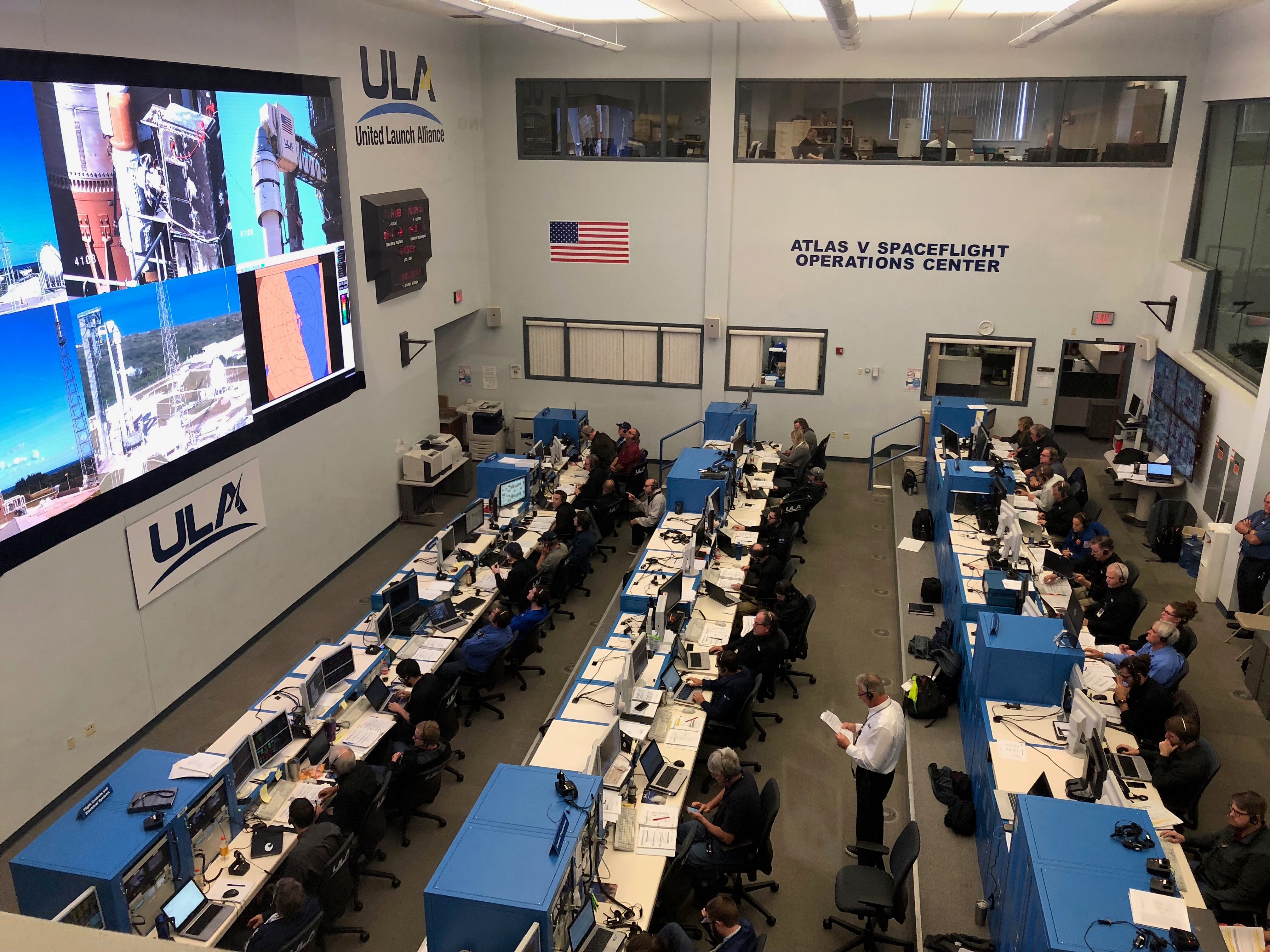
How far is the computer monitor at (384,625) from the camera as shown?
7.68 metres

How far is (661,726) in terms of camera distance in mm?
6797

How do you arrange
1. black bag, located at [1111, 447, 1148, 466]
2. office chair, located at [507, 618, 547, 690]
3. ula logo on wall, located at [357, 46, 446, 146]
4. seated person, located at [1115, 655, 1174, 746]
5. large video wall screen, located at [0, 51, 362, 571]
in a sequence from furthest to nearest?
black bag, located at [1111, 447, 1148, 466] < ula logo on wall, located at [357, 46, 446, 146] < office chair, located at [507, 618, 547, 690] < seated person, located at [1115, 655, 1174, 746] < large video wall screen, located at [0, 51, 362, 571]

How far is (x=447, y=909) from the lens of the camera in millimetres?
4215

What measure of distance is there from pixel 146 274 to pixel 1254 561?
9780mm

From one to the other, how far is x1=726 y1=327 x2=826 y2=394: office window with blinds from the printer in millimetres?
4224

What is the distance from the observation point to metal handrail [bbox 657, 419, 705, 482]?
14.0 m

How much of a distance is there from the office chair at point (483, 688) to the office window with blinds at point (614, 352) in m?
6.63

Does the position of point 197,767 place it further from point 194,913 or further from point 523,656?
point 523,656

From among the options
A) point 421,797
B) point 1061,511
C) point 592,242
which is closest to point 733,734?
point 421,797

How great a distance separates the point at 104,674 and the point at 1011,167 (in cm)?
1160

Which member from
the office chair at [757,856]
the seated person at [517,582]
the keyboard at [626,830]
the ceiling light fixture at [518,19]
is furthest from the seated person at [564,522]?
the ceiling light fixture at [518,19]

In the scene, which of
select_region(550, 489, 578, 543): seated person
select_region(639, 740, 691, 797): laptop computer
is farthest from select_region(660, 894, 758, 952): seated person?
select_region(550, 489, 578, 543): seated person

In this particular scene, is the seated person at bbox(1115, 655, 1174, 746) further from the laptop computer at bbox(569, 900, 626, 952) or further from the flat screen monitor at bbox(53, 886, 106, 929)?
the flat screen monitor at bbox(53, 886, 106, 929)

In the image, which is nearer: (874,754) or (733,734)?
(874,754)
